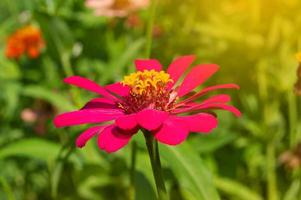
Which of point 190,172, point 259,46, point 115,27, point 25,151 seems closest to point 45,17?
point 25,151

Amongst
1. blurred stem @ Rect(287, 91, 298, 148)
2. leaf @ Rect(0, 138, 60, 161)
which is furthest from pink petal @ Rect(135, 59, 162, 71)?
blurred stem @ Rect(287, 91, 298, 148)

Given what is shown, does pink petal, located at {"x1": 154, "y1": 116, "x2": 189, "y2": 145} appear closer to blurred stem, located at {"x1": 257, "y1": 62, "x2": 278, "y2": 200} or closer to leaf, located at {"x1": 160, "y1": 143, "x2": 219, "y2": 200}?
leaf, located at {"x1": 160, "y1": 143, "x2": 219, "y2": 200}

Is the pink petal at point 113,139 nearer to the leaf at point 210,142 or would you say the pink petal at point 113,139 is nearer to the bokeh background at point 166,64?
the bokeh background at point 166,64

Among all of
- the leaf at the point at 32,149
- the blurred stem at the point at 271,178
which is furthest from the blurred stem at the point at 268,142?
the leaf at the point at 32,149

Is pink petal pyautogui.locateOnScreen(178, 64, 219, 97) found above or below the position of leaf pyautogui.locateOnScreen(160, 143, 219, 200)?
above

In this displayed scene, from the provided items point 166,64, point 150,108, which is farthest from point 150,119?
point 166,64

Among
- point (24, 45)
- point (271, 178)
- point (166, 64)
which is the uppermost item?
point (24, 45)

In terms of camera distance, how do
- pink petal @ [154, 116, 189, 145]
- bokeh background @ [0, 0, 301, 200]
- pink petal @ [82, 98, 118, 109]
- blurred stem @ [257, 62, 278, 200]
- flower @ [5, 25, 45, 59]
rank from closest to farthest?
pink petal @ [154, 116, 189, 145]
pink petal @ [82, 98, 118, 109]
bokeh background @ [0, 0, 301, 200]
blurred stem @ [257, 62, 278, 200]
flower @ [5, 25, 45, 59]

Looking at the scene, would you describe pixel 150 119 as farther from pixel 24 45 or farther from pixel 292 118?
pixel 24 45
